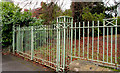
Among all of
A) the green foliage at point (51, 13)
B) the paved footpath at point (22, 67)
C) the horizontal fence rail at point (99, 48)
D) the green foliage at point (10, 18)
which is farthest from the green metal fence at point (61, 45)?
the green foliage at point (51, 13)

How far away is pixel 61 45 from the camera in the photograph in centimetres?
437

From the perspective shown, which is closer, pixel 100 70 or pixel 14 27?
pixel 100 70

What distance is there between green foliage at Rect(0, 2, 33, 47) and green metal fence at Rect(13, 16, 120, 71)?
0.61m

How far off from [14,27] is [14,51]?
1.78 metres

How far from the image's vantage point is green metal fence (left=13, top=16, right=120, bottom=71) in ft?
11.6

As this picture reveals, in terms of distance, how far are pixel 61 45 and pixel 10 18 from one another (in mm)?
5484

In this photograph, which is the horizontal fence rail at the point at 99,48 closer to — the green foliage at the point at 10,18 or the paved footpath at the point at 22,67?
the paved footpath at the point at 22,67

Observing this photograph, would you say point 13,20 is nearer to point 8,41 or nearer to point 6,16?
point 6,16

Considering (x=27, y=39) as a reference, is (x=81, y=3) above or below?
above

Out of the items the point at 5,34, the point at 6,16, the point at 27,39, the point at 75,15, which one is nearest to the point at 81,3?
the point at 75,15

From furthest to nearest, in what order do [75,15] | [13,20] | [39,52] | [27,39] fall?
1. [75,15]
2. [13,20]
3. [27,39]
4. [39,52]

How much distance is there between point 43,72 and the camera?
4.31 m

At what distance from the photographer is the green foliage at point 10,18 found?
783 centimetres

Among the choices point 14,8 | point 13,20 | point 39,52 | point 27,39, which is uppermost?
point 14,8
